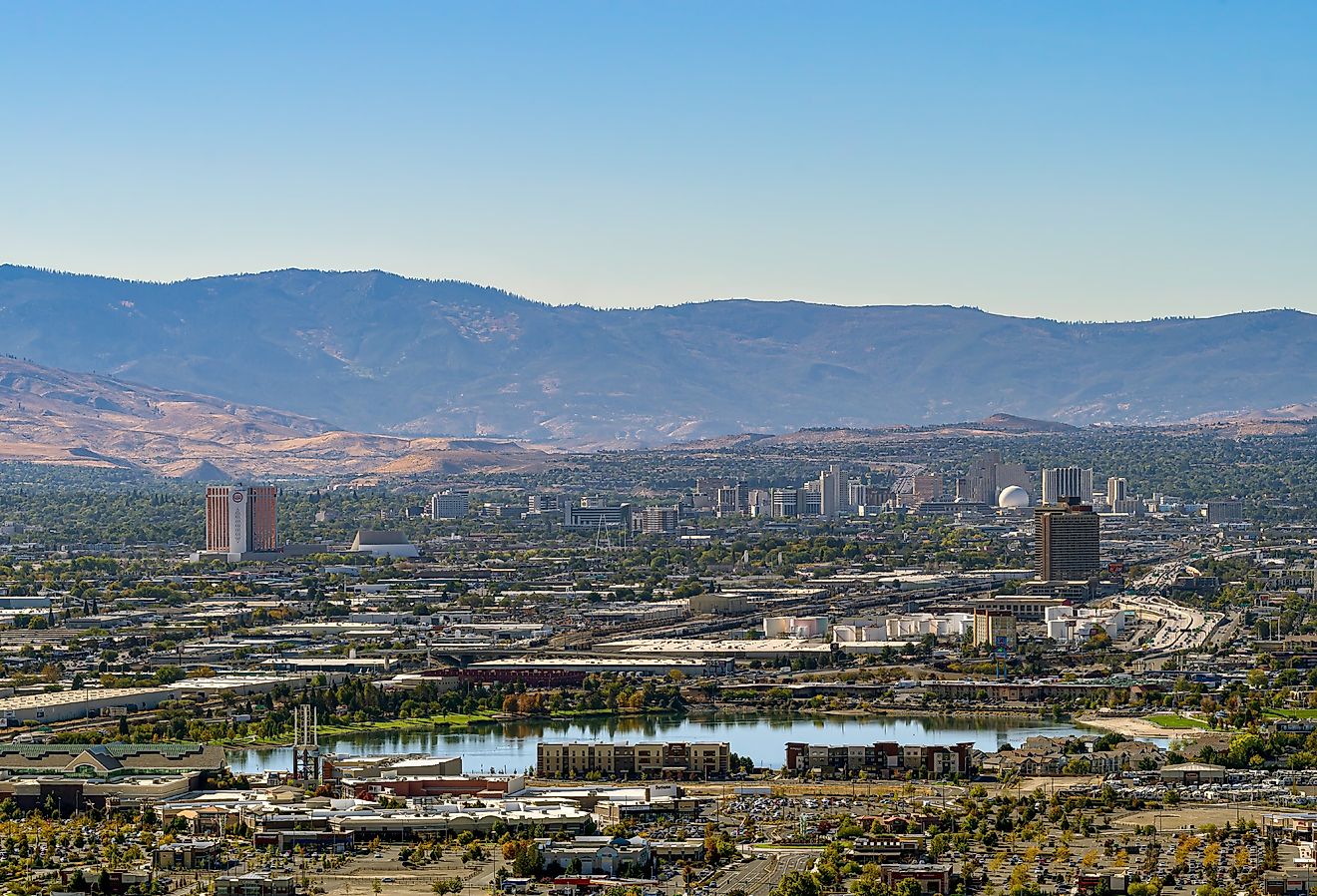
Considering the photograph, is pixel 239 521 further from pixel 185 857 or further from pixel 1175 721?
pixel 185 857

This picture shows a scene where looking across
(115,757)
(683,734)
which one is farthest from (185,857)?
(683,734)

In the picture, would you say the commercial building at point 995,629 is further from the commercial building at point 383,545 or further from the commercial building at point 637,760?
the commercial building at point 383,545

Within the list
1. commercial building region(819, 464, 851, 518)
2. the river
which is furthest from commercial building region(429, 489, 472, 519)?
the river

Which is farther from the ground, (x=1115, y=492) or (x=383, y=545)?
(x=1115, y=492)

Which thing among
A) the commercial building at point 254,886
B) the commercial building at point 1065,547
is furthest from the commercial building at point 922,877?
the commercial building at point 1065,547

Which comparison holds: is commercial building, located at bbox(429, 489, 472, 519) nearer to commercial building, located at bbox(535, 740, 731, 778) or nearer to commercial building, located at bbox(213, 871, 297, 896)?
commercial building, located at bbox(535, 740, 731, 778)
